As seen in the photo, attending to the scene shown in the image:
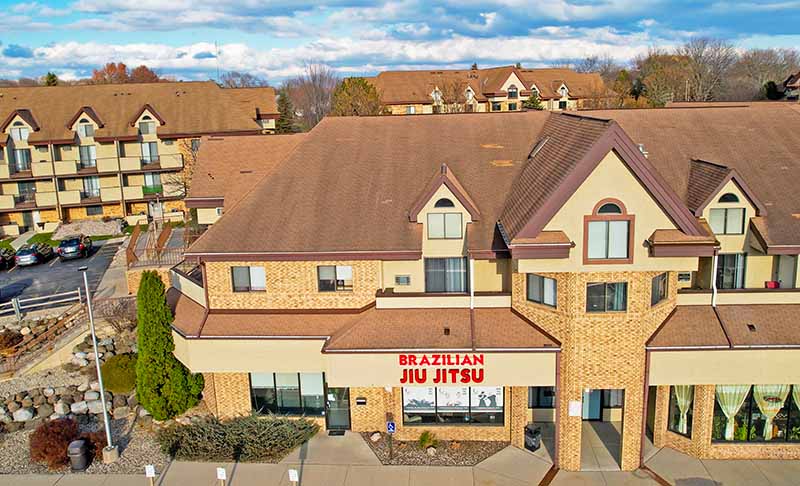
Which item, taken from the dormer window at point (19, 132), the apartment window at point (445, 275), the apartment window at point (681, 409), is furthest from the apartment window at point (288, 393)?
the dormer window at point (19, 132)

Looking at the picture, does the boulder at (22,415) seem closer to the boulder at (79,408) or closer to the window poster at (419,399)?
the boulder at (79,408)

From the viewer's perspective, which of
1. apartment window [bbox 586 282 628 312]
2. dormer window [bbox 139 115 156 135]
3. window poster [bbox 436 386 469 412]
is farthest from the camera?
dormer window [bbox 139 115 156 135]

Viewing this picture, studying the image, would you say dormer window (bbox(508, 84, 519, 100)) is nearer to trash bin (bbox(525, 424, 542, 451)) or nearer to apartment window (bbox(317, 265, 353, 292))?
apartment window (bbox(317, 265, 353, 292))

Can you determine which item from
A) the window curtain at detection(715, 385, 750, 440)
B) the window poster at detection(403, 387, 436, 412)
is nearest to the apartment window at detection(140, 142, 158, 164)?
the window poster at detection(403, 387, 436, 412)

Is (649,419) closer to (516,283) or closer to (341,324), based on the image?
(516,283)

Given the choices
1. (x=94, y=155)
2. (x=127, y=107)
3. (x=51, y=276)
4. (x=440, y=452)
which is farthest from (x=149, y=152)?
(x=440, y=452)
